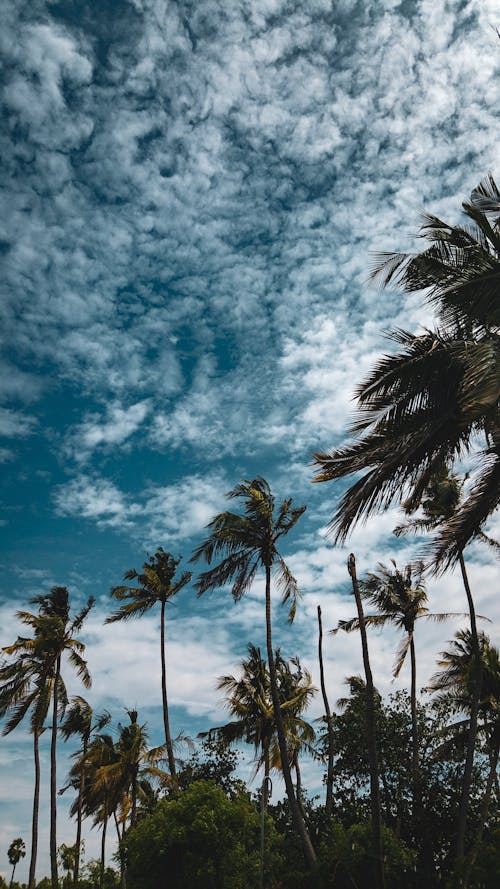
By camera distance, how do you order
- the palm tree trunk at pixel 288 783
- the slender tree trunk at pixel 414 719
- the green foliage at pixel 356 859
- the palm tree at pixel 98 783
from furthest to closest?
the palm tree at pixel 98 783 → the slender tree trunk at pixel 414 719 → the palm tree trunk at pixel 288 783 → the green foliage at pixel 356 859

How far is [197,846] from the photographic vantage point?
16.2 meters

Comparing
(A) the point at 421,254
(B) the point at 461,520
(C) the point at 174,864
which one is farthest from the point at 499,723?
(A) the point at 421,254

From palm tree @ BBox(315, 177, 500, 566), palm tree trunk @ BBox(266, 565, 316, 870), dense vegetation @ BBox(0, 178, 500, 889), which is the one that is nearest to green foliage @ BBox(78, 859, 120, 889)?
dense vegetation @ BBox(0, 178, 500, 889)

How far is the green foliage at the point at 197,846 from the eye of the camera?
15.9 meters

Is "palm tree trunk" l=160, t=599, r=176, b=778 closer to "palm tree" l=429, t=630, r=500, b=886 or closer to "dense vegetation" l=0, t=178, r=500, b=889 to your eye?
"dense vegetation" l=0, t=178, r=500, b=889

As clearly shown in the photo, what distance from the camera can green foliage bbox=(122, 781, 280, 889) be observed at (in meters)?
15.9

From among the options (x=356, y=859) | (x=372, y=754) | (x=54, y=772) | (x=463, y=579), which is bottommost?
(x=356, y=859)

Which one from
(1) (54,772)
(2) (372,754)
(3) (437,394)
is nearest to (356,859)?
(2) (372,754)

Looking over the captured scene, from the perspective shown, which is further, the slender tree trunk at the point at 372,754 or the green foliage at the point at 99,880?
the green foliage at the point at 99,880

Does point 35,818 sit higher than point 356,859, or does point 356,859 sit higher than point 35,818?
point 35,818

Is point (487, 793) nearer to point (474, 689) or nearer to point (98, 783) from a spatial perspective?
point (474, 689)

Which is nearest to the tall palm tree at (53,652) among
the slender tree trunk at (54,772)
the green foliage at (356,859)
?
the slender tree trunk at (54,772)

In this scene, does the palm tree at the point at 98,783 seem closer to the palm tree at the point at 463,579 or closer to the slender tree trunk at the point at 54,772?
the slender tree trunk at the point at 54,772

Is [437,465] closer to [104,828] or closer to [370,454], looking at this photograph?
[370,454]
